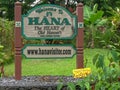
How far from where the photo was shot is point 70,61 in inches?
495

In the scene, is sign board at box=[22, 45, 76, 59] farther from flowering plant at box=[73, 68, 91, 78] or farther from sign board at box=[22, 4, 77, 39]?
flowering plant at box=[73, 68, 91, 78]

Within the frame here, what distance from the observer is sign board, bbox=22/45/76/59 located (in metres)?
7.01

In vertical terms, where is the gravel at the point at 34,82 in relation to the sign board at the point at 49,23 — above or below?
below

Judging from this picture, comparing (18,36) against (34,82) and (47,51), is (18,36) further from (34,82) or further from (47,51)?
(34,82)

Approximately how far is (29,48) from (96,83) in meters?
1.71

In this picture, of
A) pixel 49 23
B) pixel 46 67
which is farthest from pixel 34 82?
pixel 46 67

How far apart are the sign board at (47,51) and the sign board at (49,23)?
6.5 inches

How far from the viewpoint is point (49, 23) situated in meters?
7.03

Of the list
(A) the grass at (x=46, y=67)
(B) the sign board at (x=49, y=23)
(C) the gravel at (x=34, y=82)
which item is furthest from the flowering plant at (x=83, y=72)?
(A) the grass at (x=46, y=67)

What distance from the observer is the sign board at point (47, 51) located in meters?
7.01

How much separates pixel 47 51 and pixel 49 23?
1.52ft

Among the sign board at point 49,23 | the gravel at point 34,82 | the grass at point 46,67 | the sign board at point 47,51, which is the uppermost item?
the sign board at point 49,23

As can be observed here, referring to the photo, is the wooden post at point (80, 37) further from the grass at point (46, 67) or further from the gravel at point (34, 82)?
the grass at point (46, 67)

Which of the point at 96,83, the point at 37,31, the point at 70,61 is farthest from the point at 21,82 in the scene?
the point at 70,61
